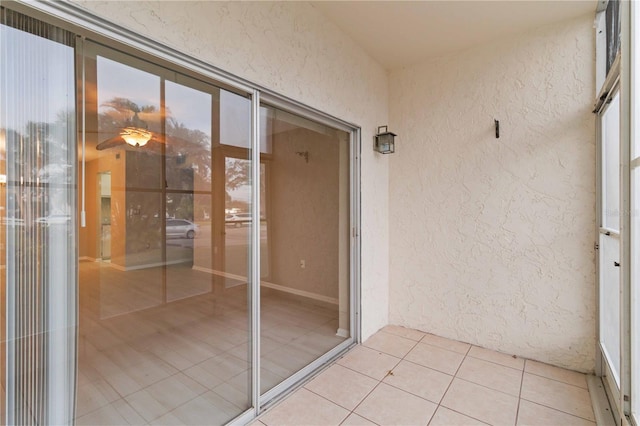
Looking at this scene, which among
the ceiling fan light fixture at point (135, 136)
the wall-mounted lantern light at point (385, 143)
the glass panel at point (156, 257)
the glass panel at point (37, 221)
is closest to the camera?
the glass panel at point (37, 221)

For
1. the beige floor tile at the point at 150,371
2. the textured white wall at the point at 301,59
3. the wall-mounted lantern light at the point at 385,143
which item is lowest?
the beige floor tile at the point at 150,371

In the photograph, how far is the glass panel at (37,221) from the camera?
109 centimetres

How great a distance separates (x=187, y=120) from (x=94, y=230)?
86 centimetres

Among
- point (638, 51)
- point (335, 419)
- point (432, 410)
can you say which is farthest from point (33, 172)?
point (638, 51)

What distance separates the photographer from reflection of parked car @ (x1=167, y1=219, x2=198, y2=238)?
2.14 metres

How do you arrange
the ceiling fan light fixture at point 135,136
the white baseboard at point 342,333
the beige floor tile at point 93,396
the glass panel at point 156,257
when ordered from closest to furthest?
the beige floor tile at point 93,396, the glass panel at point 156,257, the ceiling fan light fixture at point 135,136, the white baseboard at point 342,333

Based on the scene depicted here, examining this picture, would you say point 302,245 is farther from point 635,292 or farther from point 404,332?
point 635,292

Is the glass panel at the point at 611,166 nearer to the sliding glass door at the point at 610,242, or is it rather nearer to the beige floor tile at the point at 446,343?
the sliding glass door at the point at 610,242

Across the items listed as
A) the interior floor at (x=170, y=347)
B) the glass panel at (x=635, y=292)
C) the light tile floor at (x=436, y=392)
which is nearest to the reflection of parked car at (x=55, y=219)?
the interior floor at (x=170, y=347)

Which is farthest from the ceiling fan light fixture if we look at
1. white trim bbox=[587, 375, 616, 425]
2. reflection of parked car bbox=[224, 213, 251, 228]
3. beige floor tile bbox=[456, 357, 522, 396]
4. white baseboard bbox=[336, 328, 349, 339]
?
white trim bbox=[587, 375, 616, 425]

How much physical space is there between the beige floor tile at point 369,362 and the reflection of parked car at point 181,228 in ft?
5.52

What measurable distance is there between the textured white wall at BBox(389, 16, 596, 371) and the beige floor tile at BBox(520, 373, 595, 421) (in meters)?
0.34

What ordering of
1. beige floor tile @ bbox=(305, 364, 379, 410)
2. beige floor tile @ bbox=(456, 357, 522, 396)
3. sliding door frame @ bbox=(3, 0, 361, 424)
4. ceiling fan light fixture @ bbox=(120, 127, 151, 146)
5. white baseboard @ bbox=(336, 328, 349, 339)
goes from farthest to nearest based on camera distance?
white baseboard @ bbox=(336, 328, 349, 339)
beige floor tile @ bbox=(456, 357, 522, 396)
beige floor tile @ bbox=(305, 364, 379, 410)
ceiling fan light fixture @ bbox=(120, 127, 151, 146)
sliding door frame @ bbox=(3, 0, 361, 424)

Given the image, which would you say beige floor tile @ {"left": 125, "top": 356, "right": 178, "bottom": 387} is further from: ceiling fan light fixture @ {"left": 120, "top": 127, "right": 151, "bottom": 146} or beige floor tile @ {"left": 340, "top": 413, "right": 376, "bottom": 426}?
ceiling fan light fixture @ {"left": 120, "top": 127, "right": 151, "bottom": 146}
